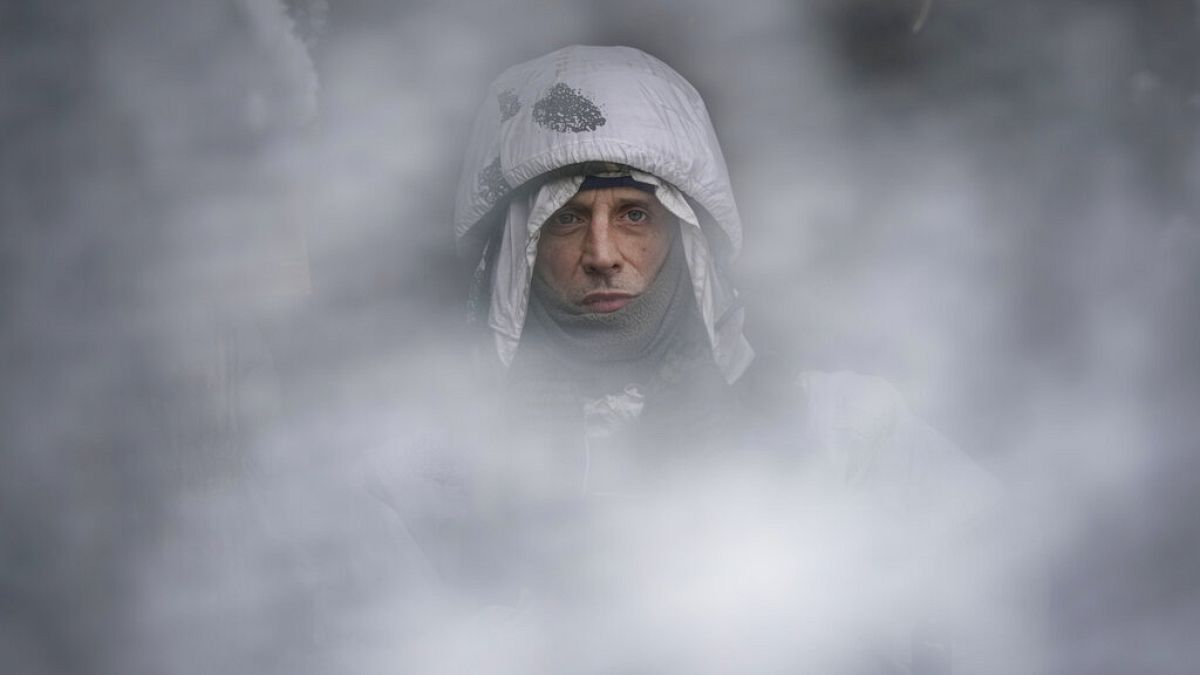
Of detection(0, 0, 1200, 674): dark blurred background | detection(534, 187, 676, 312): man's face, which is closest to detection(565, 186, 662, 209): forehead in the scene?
detection(534, 187, 676, 312): man's face

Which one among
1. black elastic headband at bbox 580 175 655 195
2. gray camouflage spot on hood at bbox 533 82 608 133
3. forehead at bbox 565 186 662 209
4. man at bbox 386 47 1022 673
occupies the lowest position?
man at bbox 386 47 1022 673

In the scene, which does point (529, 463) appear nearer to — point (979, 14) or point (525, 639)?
point (525, 639)

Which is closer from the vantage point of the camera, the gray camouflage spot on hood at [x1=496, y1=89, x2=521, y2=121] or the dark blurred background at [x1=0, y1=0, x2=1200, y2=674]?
the dark blurred background at [x1=0, y1=0, x2=1200, y2=674]

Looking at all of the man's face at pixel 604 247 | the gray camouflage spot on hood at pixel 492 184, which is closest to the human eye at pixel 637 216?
the man's face at pixel 604 247

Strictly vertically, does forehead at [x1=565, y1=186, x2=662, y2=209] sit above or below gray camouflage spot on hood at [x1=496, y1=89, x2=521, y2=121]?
below

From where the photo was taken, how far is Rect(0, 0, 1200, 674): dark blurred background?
73cm

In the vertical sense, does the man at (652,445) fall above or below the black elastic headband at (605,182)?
below

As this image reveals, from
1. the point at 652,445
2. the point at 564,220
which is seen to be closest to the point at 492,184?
the point at 564,220

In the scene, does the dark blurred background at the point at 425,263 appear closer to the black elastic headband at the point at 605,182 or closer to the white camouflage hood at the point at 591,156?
the white camouflage hood at the point at 591,156

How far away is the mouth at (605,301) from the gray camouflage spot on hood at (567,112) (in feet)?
0.45

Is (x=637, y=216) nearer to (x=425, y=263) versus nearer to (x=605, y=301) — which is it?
(x=605, y=301)

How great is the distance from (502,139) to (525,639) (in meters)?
0.41

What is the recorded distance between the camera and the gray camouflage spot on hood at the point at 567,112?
88 centimetres

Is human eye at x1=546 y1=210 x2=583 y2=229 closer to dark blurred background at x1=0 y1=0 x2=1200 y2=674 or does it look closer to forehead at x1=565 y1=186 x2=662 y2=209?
forehead at x1=565 y1=186 x2=662 y2=209
